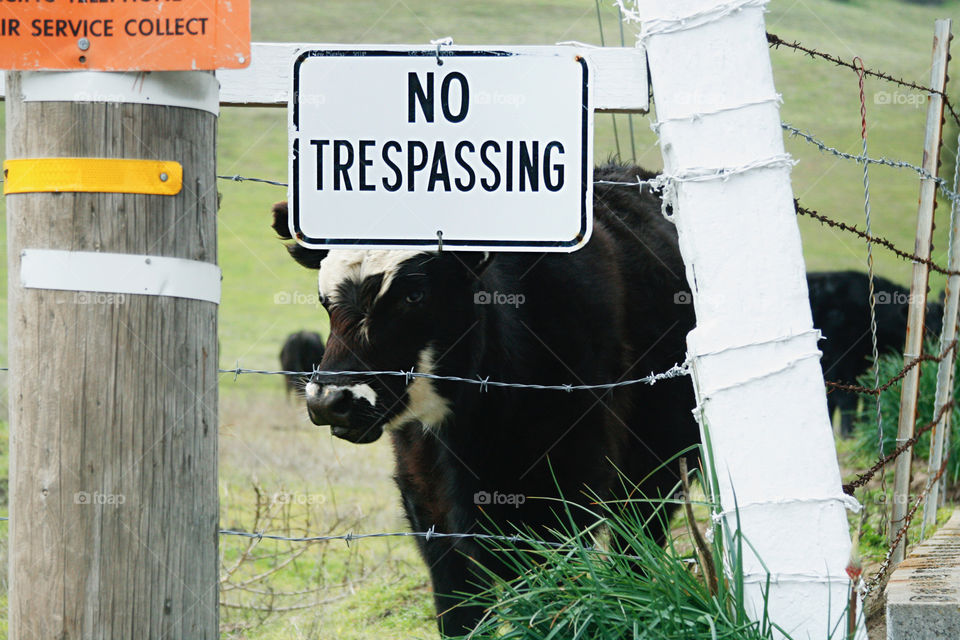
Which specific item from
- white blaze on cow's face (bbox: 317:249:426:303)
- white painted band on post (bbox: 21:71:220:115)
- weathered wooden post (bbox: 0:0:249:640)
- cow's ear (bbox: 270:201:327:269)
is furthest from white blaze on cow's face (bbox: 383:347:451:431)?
white painted band on post (bbox: 21:71:220:115)

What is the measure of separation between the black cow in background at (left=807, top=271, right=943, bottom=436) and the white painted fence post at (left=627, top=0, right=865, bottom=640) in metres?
8.64

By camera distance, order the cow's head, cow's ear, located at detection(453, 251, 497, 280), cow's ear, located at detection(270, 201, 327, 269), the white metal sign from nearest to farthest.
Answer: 1. the white metal sign
2. the cow's head
3. cow's ear, located at detection(453, 251, 497, 280)
4. cow's ear, located at detection(270, 201, 327, 269)

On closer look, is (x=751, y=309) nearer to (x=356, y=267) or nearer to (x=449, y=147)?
(x=449, y=147)

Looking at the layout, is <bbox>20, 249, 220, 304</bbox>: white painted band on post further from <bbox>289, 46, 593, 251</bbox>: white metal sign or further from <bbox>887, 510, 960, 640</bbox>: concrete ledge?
<bbox>887, 510, 960, 640</bbox>: concrete ledge

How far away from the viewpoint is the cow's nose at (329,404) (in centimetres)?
288

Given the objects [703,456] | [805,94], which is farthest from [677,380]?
[805,94]

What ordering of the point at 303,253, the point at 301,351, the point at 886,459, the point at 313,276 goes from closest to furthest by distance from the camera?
the point at 886,459 < the point at 303,253 < the point at 301,351 < the point at 313,276

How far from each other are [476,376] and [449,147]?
1.16m

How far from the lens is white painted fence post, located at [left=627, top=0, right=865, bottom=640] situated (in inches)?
84.4

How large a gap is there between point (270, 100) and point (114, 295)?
88 centimetres

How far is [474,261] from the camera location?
3.23 m

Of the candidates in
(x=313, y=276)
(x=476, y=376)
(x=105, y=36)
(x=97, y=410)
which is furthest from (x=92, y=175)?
(x=313, y=276)

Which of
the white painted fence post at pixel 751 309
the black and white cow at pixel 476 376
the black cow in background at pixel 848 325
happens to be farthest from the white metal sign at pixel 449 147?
the black cow in background at pixel 848 325

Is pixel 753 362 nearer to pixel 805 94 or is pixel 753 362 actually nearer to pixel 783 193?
pixel 783 193
